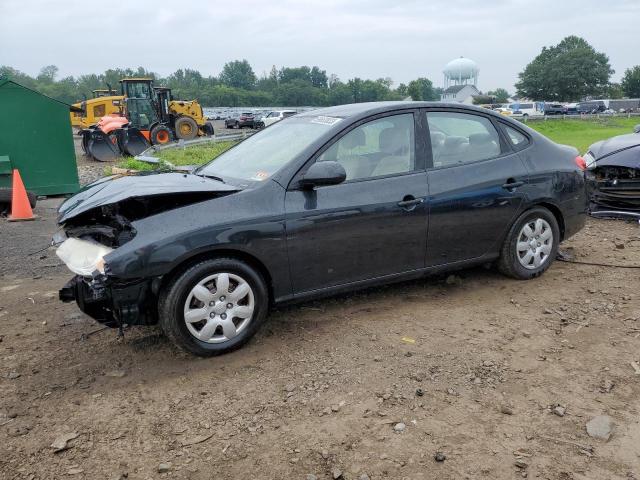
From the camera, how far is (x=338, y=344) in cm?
393

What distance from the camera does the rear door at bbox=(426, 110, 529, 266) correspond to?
454cm

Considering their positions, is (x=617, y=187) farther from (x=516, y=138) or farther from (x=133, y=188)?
(x=133, y=188)

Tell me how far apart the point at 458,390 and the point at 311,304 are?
1.67 metres

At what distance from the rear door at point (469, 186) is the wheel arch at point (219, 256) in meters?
1.37

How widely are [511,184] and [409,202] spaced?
3.61 ft

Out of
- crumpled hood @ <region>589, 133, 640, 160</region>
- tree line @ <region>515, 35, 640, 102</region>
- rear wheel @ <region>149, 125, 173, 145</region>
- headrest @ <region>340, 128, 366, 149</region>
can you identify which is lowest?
crumpled hood @ <region>589, 133, 640, 160</region>

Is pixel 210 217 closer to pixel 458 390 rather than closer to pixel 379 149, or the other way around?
pixel 379 149

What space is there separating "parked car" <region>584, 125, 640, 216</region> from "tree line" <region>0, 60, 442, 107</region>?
7245cm

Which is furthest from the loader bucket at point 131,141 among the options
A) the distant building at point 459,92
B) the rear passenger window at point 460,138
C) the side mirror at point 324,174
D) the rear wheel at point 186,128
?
the distant building at point 459,92

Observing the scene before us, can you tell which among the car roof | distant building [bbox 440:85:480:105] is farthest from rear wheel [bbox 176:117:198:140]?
distant building [bbox 440:85:480:105]

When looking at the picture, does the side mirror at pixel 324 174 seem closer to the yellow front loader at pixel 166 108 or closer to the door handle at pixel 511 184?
the door handle at pixel 511 184

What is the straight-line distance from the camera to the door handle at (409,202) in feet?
14.1

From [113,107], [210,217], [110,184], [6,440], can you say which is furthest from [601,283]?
[113,107]

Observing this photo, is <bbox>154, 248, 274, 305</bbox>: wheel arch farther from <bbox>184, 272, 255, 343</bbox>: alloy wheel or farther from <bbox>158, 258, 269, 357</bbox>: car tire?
<bbox>184, 272, 255, 343</bbox>: alloy wheel
